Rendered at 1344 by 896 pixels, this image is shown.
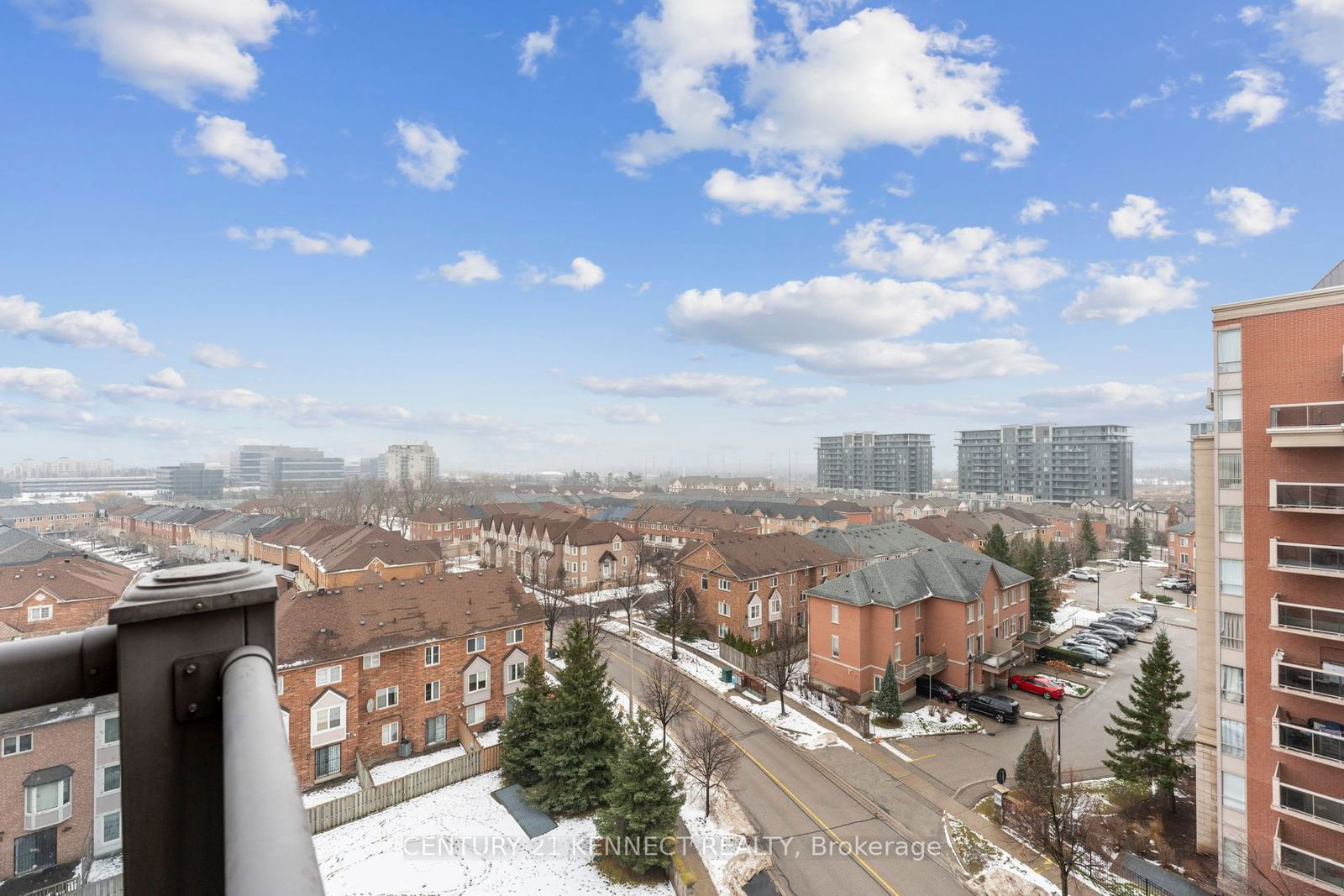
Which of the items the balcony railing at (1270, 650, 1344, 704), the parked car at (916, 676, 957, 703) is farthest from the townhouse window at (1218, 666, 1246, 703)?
the parked car at (916, 676, 957, 703)

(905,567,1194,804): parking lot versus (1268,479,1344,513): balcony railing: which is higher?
(1268,479,1344,513): balcony railing

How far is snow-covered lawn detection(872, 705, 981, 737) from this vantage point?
24.5m

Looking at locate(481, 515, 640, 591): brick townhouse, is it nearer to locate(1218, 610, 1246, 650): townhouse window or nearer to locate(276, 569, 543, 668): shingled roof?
locate(276, 569, 543, 668): shingled roof

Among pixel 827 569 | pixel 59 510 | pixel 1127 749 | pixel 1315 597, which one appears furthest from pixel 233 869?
pixel 59 510

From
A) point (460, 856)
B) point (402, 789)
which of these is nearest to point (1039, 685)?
point (460, 856)

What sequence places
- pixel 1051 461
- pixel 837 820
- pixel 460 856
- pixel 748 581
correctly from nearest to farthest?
pixel 460 856 < pixel 837 820 < pixel 748 581 < pixel 1051 461

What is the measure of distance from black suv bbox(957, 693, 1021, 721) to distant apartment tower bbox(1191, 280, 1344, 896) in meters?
9.87

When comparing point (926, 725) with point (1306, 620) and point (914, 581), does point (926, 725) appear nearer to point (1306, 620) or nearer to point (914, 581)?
point (914, 581)

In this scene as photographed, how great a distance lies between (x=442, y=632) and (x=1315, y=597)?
2766 centimetres

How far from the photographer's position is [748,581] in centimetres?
3597

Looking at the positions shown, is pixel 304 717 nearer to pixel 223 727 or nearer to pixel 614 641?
pixel 614 641

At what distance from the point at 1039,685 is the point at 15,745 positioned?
35146 mm

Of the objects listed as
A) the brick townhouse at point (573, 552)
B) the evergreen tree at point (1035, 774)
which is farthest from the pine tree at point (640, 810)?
the brick townhouse at point (573, 552)

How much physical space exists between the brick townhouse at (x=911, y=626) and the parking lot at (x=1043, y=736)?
2.09m
